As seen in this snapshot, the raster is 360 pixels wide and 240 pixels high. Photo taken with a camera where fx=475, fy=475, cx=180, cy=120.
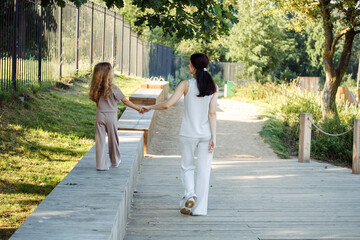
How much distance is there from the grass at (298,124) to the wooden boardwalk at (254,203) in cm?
388

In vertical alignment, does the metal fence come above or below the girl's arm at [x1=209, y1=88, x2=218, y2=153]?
above

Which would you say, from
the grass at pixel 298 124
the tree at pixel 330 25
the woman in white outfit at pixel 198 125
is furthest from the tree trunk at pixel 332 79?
the woman in white outfit at pixel 198 125

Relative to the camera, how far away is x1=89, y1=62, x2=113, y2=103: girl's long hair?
18.1 ft

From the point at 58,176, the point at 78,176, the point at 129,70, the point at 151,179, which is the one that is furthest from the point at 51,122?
the point at 129,70

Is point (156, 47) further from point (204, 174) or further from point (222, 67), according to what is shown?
point (204, 174)

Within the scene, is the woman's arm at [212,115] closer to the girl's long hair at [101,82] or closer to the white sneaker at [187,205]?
the white sneaker at [187,205]

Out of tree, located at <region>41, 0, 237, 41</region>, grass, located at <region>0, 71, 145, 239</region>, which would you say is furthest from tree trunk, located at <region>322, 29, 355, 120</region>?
tree, located at <region>41, 0, 237, 41</region>

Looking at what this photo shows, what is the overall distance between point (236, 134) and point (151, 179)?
288 inches

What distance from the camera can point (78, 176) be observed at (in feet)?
17.2

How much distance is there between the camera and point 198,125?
5391 mm

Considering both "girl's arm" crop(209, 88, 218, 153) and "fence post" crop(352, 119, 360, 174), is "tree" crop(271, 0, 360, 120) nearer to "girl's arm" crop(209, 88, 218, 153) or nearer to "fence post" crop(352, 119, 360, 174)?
"fence post" crop(352, 119, 360, 174)

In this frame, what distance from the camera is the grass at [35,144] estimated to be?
6.42 metres

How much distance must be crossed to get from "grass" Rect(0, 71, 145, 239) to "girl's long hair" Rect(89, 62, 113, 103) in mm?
1201

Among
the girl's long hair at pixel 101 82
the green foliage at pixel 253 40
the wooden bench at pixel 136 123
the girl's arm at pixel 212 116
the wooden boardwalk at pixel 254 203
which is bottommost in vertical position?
the wooden boardwalk at pixel 254 203
